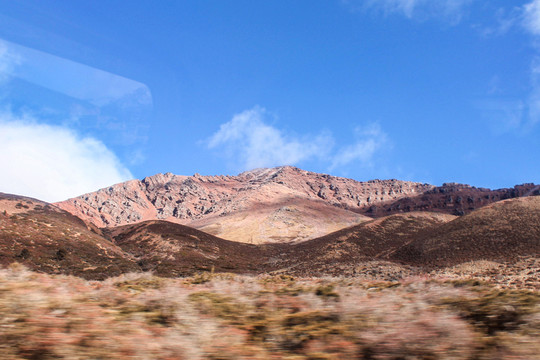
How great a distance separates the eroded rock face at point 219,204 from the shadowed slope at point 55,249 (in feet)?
178

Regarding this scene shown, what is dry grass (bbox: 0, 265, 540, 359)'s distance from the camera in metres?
3.97

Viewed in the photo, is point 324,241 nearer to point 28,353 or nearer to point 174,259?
point 174,259

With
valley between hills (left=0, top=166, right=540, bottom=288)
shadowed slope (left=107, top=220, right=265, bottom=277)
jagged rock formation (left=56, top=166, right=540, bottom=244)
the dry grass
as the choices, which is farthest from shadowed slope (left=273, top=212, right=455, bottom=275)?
the dry grass

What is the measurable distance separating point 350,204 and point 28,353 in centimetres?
19092

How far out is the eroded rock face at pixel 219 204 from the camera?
116688mm

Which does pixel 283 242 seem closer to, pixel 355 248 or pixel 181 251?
pixel 355 248

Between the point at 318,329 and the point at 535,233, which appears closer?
the point at 318,329

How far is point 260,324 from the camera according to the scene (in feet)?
Result: 17.1

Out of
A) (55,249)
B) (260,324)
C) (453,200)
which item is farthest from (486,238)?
(453,200)

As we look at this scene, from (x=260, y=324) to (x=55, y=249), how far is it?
1564 inches

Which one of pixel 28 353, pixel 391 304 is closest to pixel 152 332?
pixel 28 353

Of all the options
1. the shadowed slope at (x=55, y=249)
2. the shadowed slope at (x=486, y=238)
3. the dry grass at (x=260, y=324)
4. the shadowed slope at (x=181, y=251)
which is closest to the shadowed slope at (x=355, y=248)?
the shadowed slope at (x=486, y=238)

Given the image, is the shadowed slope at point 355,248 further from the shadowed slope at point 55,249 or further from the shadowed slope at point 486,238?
the shadowed slope at point 55,249

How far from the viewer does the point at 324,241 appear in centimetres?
7369
